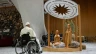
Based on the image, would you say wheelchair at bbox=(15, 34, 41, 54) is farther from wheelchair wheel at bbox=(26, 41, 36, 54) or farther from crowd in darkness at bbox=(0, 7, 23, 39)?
crowd in darkness at bbox=(0, 7, 23, 39)

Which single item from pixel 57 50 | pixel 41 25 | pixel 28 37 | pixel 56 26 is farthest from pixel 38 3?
pixel 56 26

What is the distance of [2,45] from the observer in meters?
15.9

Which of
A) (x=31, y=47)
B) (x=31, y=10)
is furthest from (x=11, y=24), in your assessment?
(x=31, y=47)

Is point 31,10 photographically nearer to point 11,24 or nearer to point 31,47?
point 11,24

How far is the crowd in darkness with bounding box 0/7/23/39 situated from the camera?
54.6ft

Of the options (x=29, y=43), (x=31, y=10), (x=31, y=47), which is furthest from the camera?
(x=31, y=10)

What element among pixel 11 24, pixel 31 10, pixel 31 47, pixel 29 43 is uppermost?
pixel 31 10

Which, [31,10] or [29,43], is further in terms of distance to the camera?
[31,10]

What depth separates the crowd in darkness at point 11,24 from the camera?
16.7 meters

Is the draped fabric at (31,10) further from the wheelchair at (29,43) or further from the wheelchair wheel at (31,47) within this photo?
the wheelchair wheel at (31,47)

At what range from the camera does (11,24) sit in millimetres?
17312

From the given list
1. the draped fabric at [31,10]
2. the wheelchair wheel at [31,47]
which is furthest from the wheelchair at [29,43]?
the draped fabric at [31,10]

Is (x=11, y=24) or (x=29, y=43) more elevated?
(x=11, y=24)

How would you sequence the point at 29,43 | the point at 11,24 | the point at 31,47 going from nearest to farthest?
the point at 29,43 → the point at 31,47 → the point at 11,24
